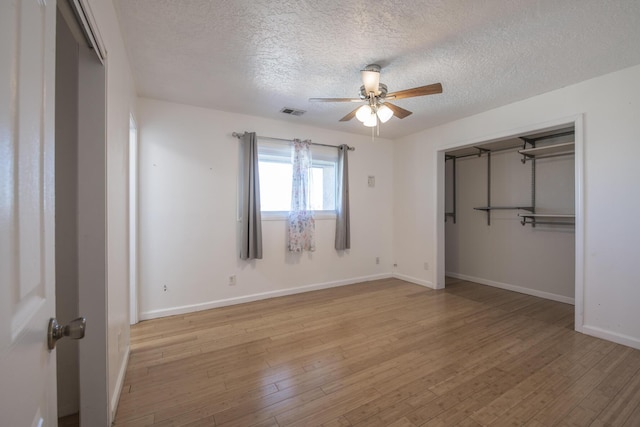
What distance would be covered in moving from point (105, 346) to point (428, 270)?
4.10m

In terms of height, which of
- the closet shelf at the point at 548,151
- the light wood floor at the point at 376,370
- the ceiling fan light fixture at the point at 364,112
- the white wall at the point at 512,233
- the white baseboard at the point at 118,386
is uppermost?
the ceiling fan light fixture at the point at 364,112

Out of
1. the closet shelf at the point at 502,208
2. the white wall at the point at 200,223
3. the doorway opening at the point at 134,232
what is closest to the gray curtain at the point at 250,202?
the white wall at the point at 200,223

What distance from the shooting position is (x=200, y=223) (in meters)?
3.38

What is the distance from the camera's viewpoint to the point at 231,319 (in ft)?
10.1

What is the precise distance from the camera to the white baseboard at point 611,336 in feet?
7.97

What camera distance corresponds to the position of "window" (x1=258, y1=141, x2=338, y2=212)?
12.6 ft

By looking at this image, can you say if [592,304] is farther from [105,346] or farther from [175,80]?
[175,80]

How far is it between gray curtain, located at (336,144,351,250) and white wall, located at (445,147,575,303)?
219 cm

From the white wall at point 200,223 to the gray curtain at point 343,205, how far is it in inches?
7.7

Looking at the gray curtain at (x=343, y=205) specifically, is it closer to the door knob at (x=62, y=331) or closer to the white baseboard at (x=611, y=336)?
the white baseboard at (x=611, y=336)

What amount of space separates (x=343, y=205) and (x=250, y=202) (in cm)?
148

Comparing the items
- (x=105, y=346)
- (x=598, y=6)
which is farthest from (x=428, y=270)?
(x=105, y=346)

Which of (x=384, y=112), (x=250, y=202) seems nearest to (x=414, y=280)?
(x=250, y=202)

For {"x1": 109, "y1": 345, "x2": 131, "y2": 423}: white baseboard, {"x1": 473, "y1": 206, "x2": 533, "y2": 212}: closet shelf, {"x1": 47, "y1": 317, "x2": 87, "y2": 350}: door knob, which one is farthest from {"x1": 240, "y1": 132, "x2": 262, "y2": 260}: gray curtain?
{"x1": 473, "y1": 206, "x2": 533, "y2": 212}: closet shelf
